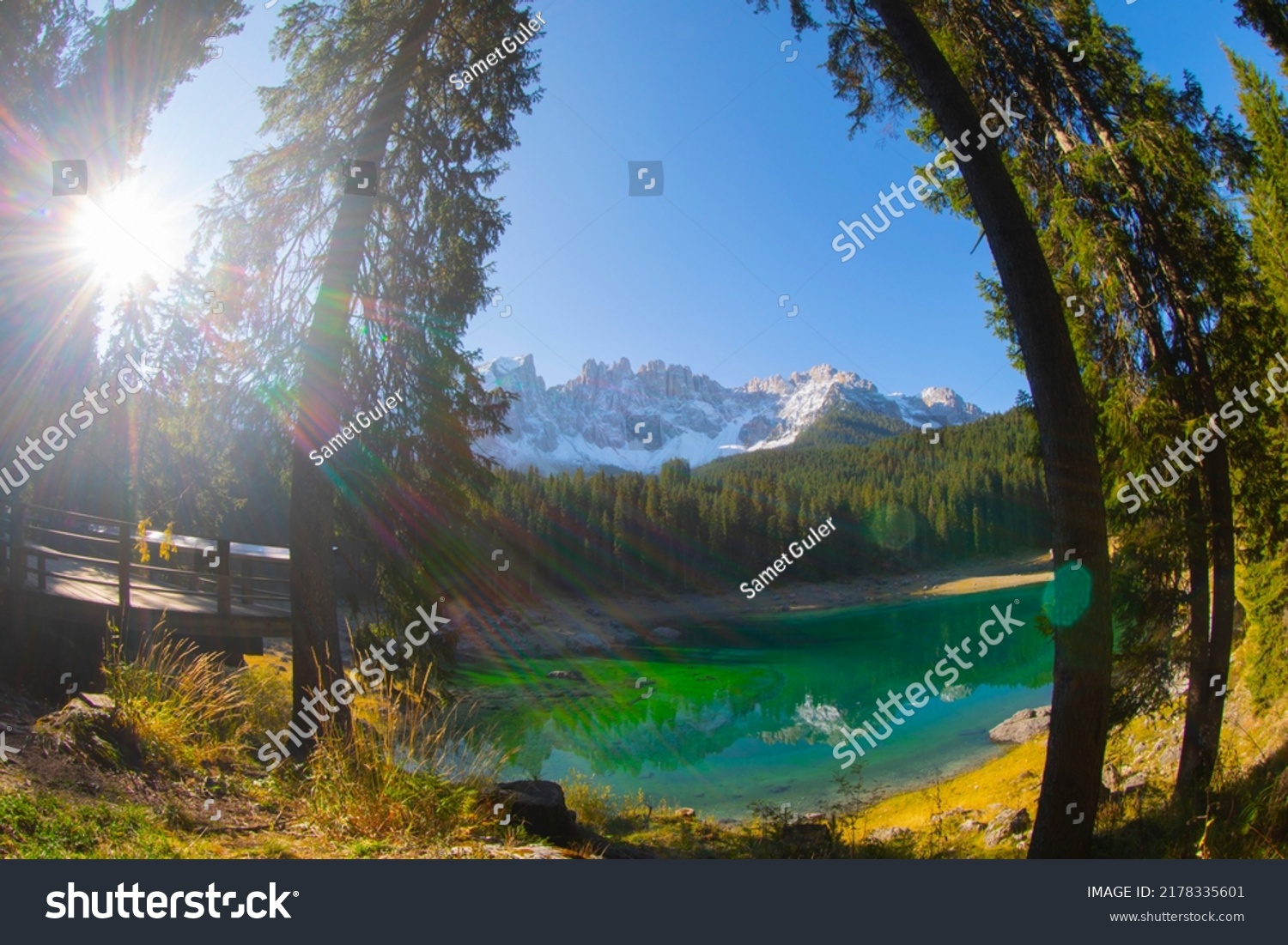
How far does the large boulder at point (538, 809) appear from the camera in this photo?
5.07m

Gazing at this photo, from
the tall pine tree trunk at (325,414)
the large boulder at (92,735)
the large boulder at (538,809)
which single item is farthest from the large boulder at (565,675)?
the large boulder at (92,735)

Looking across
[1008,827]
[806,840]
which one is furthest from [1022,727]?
[806,840]

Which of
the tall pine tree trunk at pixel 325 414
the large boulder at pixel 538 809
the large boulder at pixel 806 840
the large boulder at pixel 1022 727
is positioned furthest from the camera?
the large boulder at pixel 1022 727

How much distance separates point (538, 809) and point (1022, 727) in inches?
589

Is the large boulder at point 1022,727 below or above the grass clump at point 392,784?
below

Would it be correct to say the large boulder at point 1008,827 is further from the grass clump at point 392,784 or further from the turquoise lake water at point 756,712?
the grass clump at point 392,784

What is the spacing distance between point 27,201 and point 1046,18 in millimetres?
9717

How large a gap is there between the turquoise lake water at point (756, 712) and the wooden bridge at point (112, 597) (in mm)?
3995

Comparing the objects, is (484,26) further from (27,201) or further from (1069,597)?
(1069,597)

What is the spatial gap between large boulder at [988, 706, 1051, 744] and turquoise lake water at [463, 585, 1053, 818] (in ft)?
1.30

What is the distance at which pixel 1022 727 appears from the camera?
52.0 feet

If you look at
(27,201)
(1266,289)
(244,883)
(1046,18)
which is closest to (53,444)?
(27,201)

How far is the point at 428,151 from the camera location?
7012mm

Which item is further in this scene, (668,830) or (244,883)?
(668,830)
